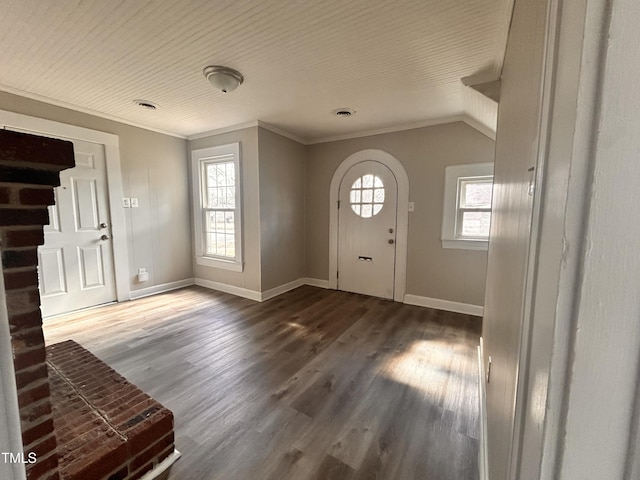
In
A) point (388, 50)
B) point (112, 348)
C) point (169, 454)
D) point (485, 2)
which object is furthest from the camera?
point (112, 348)

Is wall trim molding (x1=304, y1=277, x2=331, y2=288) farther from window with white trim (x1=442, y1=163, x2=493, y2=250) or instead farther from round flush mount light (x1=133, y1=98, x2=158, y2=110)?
round flush mount light (x1=133, y1=98, x2=158, y2=110)

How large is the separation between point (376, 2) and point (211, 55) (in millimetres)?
1217

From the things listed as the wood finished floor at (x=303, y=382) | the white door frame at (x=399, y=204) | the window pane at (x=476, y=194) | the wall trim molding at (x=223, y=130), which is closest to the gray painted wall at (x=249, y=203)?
the wall trim molding at (x=223, y=130)

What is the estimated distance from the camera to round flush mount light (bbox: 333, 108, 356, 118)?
9.85 ft

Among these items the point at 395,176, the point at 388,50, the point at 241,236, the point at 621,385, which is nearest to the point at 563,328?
the point at 621,385

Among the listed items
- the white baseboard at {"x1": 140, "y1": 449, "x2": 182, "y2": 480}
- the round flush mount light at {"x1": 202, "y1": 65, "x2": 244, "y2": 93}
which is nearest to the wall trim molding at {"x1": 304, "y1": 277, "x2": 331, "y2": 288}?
the round flush mount light at {"x1": 202, "y1": 65, "x2": 244, "y2": 93}

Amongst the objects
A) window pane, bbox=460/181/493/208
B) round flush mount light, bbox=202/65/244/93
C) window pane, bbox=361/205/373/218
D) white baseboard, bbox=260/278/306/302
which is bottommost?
white baseboard, bbox=260/278/306/302

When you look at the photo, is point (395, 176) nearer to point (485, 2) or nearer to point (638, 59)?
point (485, 2)

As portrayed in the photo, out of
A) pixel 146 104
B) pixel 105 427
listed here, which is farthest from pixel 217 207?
pixel 105 427

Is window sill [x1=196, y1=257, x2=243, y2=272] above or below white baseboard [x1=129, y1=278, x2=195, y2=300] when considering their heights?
above

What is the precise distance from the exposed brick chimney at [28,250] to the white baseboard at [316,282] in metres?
3.58

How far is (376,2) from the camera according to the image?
1.49 m

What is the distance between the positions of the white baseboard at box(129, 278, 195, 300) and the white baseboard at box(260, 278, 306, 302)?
148 centimetres

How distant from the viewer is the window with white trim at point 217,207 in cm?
383
